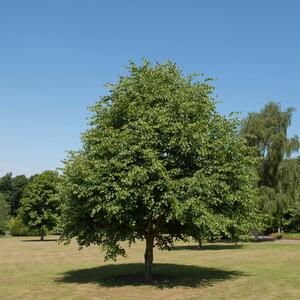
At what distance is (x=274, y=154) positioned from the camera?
60.8m

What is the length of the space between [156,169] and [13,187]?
146 m

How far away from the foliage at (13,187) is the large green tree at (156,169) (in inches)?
5406

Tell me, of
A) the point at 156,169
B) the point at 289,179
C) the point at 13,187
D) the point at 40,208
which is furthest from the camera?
the point at 13,187

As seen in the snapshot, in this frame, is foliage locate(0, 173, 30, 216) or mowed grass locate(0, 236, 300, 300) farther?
foliage locate(0, 173, 30, 216)

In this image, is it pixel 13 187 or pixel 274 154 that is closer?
pixel 274 154

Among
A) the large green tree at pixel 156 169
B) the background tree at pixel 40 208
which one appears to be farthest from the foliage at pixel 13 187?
the large green tree at pixel 156 169

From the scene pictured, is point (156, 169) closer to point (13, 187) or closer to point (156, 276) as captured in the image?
point (156, 276)

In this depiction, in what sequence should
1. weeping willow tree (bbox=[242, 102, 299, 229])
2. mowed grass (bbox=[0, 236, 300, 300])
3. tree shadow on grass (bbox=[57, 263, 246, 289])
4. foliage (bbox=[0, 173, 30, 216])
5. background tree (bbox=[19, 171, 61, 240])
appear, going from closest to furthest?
mowed grass (bbox=[0, 236, 300, 300]), tree shadow on grass (bbox=[57, 263, 246, 289]), weeping willow tree (bbox=[242, 102, 299, 229]), background tree (bbox=[19, 171, 61, 240]), foliage (bbox=[0, 173, 30, 216])

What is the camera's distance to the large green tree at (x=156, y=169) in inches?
871

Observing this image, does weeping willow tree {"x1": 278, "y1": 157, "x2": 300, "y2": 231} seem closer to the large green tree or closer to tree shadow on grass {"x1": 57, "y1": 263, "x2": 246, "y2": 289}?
tree shadow on grass {"x1": 57, "y1": 263, "x2": 246, "y2": 289}

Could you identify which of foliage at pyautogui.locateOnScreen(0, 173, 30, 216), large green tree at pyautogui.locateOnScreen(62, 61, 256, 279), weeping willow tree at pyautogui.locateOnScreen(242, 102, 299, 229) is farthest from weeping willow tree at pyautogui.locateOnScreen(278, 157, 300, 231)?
foliage at pyautogui.locateOnScreen(0, 173, 30, 216)

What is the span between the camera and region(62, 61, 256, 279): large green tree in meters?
22.1

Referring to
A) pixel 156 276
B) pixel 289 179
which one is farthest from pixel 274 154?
pixel 156 276

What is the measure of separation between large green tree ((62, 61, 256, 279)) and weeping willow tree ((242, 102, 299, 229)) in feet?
113
